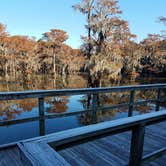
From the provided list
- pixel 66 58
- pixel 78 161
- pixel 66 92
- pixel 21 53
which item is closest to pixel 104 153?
pixel 78 161

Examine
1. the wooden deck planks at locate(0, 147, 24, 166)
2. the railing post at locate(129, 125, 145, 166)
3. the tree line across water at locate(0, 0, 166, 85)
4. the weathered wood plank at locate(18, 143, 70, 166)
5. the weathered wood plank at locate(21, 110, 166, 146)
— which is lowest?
the wooden deck planks at locate(0, 147, 24, 166)

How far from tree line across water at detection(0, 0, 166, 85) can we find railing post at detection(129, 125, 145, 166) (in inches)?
451

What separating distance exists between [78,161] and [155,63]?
23773 millimetres

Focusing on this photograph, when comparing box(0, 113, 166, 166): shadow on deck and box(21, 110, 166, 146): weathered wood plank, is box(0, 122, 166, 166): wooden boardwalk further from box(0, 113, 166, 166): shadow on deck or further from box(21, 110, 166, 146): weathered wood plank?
box(21, 110, 166, 146): weathered wood plank

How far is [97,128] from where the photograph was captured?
0.85 meters

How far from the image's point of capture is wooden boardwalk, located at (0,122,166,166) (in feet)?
6.35

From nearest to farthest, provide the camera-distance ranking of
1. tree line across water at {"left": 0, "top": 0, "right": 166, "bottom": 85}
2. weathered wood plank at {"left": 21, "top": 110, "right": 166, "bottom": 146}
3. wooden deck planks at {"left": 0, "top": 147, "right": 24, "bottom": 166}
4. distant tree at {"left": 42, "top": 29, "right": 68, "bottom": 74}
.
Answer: weathered wood plank at {"left": 21, "top": 110, "right": 166, "bottom": 146}
wooden deck planks at {"left": 0, "top": 147, "right": 24, "bottom": 166}
tree line across water at {"left": 0, "top": 0, "right": 166, "bottom": 85}
distant tree at {"left": 42, "top": 29, "right": 68, "bottom": 74}

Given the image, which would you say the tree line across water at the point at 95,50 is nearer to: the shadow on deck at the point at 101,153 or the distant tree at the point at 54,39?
the distant tree at the point at 54,39

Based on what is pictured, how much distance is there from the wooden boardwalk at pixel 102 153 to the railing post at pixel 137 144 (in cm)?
86

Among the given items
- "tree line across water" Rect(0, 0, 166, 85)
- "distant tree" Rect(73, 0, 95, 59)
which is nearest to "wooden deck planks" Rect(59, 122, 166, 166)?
"tree line across water" Rect(0, 0, 166, 85)

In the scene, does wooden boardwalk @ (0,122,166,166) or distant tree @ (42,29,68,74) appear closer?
wooden boardwalk @ (0,122,166,166)

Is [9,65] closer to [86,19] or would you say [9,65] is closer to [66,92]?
[86,19]

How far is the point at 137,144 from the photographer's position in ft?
3.55

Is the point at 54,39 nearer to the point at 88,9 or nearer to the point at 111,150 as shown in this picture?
the point at 88,9
